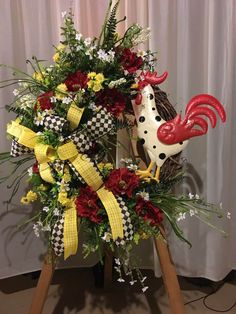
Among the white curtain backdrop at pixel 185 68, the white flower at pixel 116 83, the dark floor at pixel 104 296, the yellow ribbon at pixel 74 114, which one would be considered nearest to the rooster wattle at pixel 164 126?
the white flower at pixel 116 83

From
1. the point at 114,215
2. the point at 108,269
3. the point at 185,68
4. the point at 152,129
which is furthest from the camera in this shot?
the point at 108,269

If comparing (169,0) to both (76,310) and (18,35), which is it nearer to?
(18,35)

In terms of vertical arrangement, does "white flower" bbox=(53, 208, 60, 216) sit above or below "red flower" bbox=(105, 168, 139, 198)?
below

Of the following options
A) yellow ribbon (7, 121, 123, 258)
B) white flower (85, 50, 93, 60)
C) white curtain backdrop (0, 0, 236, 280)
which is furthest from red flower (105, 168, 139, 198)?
white curtain backdrop (0, 0, 236, 280)

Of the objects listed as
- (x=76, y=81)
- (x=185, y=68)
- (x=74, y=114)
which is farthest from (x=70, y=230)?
(x=185, y=68)

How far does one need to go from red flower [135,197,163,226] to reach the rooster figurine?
0.31ft

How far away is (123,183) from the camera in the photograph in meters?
1.15

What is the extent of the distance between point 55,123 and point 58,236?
0.33m

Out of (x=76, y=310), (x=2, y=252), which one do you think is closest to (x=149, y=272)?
(x=76, y=310)

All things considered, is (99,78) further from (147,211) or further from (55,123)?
(147,211)

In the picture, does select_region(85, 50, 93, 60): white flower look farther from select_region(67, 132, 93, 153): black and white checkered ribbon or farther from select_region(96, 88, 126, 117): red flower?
select_region(67, 132, 93, 153): black and white checkered ribbon

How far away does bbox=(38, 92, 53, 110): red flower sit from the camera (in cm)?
117

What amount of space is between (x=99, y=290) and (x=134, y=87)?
3.36ft

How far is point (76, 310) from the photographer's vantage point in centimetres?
165
